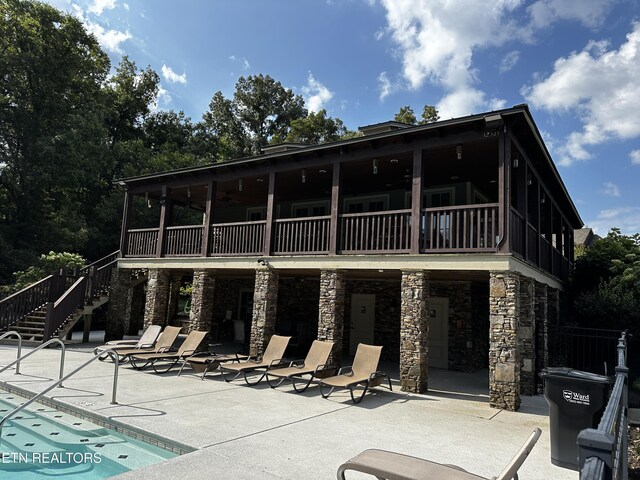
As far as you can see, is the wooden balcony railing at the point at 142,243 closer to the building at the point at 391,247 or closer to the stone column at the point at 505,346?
the building at the point at 391,247

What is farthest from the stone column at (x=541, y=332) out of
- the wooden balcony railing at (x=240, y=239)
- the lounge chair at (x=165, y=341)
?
the lounge chair at (x=165, y=341)

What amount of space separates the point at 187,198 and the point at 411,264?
11261mm

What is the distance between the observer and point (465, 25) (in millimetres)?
10430

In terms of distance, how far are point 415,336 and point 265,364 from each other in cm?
354

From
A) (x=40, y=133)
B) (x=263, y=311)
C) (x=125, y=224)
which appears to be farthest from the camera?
(x=40, y=133)

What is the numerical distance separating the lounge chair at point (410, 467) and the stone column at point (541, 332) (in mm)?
8206

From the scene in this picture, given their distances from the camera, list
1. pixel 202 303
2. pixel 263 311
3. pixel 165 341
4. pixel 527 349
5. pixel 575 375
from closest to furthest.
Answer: pixel 575 375, pixel 527 349, pixel 165 341, pixel 263 311, pixel 202 303

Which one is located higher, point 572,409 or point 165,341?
point 572,409

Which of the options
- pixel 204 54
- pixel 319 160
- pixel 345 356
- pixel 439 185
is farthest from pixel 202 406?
pixel 204 54

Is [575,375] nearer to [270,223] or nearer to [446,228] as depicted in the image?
[446,228]

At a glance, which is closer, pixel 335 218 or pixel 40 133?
pixel 335 218

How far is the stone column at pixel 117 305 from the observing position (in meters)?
15.5

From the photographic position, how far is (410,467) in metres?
3.17

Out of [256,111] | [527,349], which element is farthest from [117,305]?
[256,111]
